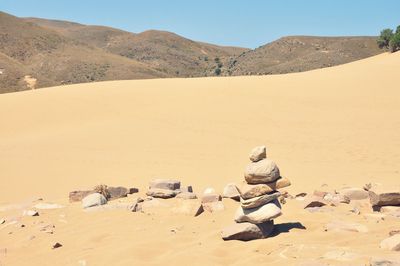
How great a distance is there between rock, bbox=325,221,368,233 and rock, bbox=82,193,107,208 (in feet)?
14.2

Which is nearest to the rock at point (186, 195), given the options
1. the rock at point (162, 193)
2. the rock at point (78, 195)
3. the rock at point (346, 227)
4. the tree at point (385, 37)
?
the rock at point (162, 193)

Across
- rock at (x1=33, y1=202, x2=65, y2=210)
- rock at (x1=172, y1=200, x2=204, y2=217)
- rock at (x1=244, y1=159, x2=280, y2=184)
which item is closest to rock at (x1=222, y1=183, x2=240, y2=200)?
rock at (x1=172, y1=200, x2=204, y2=217)

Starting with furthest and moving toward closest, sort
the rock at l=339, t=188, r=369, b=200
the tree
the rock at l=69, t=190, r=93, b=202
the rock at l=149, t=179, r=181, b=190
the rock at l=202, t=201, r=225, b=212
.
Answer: the tree → the rock at l=149, t=179, r=181, b=190 → the rock at l=69, t=190, r=93, b=202 → the rock at l=339, t=188, r=369, b=200 → the rock at l=202, t=201, r=225, b=212

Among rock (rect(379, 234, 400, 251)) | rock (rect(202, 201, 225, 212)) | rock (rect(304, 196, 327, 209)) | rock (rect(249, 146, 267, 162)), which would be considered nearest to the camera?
rock (rect(379, 234, 400, 251))

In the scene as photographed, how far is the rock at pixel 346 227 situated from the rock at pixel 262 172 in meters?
0.99

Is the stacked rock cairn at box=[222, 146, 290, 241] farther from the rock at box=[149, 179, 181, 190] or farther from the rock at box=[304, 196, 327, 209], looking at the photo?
the rock at box=[149, 179, 181, 190]

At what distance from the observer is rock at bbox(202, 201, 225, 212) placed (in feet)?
27.2

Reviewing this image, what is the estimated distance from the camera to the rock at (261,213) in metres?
6.29

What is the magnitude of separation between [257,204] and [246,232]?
392mm

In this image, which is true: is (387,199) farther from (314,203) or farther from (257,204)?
(257,204)

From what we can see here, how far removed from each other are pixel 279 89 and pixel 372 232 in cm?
1861

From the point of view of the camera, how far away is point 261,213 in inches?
249

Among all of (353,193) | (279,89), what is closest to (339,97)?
(279,89)

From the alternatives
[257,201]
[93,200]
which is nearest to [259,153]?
[257,201]
